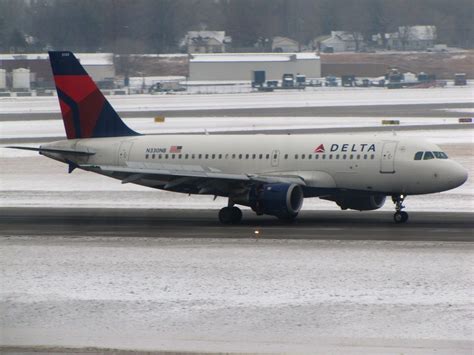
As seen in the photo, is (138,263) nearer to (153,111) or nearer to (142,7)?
(142,7)

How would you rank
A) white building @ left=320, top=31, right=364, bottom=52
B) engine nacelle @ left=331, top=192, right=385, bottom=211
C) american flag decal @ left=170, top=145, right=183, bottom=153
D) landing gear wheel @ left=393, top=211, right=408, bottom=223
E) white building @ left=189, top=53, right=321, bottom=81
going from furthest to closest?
white building @ left=189, top=53, right=321, bottom=81, white building @ left=320, top=31, right=364, bottom=52, american flag decal @ left=170, top=145, right=183, bottom=153, engine nacelle @ left=331, top=192, right=385, bottom=211, landing gear wheel @ left=393, top=211, right=408, bottom=223

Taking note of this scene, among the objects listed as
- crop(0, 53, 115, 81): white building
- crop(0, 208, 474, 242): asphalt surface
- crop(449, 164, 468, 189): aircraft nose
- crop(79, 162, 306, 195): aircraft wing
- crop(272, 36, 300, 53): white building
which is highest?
crop(272, 36, 300, 53): white building

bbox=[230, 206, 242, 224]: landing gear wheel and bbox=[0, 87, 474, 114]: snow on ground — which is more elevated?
bbox=[0, 87, 474, 114]: snow on ground

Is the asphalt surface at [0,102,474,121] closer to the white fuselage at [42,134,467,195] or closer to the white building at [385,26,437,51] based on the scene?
the white building at [385,26,437,51]

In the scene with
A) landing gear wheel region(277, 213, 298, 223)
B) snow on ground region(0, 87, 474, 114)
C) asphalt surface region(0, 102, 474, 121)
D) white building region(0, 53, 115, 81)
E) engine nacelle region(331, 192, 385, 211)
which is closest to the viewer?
landing gear wheel region(277, 213, 298, 223)

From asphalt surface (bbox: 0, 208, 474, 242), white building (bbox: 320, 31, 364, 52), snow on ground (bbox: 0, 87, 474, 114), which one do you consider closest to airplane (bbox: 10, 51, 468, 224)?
asphalt surface (bbox: 0, 208, 474, 242)

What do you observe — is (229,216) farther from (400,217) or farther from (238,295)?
(238,295)

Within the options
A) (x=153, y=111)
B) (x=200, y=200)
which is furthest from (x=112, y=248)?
(x=153, y=111)

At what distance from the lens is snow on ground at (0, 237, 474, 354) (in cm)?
2022

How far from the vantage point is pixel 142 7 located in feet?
236

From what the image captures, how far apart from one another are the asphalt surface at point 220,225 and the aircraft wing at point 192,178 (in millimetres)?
1333

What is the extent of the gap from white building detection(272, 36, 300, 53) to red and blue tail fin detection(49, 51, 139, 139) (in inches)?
2682

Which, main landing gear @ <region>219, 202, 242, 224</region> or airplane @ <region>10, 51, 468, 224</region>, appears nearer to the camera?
airplane @ <region>10, 51, 468, 224</region>

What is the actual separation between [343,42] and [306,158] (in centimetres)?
8142
